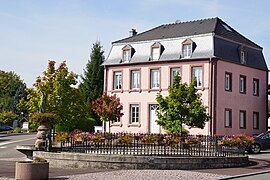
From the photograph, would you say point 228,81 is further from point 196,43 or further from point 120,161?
point 120,161

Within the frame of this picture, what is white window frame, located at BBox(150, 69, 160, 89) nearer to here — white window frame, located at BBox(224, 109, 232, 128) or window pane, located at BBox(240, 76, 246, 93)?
white window frame, located at BBox(224, 109, 232, 128)

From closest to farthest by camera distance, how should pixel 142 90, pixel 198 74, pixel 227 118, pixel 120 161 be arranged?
pixel 120 161 → pixel 198 74 → pixel 227 118 → pixel 142 90

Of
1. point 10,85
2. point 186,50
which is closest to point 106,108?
point 186,50

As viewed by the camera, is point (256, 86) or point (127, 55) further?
point (127, 55)

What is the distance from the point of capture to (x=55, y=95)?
3941cm

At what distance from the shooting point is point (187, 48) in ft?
140

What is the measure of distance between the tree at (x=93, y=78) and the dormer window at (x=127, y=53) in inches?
576

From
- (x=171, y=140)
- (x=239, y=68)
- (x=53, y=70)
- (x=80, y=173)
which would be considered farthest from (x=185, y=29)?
(x=80, y=173)

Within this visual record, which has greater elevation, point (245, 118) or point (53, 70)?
point (53, 70)

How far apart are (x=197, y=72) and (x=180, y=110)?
12.7 metres

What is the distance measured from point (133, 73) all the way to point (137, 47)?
2.46m

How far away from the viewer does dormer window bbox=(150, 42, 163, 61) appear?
1745 inches

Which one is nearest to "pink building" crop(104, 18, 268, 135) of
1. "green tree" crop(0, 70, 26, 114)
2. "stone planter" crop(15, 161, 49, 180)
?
"stone planter" crop(15, 161, 49, 180)

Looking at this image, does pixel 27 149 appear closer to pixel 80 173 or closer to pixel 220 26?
pixel 80 173
